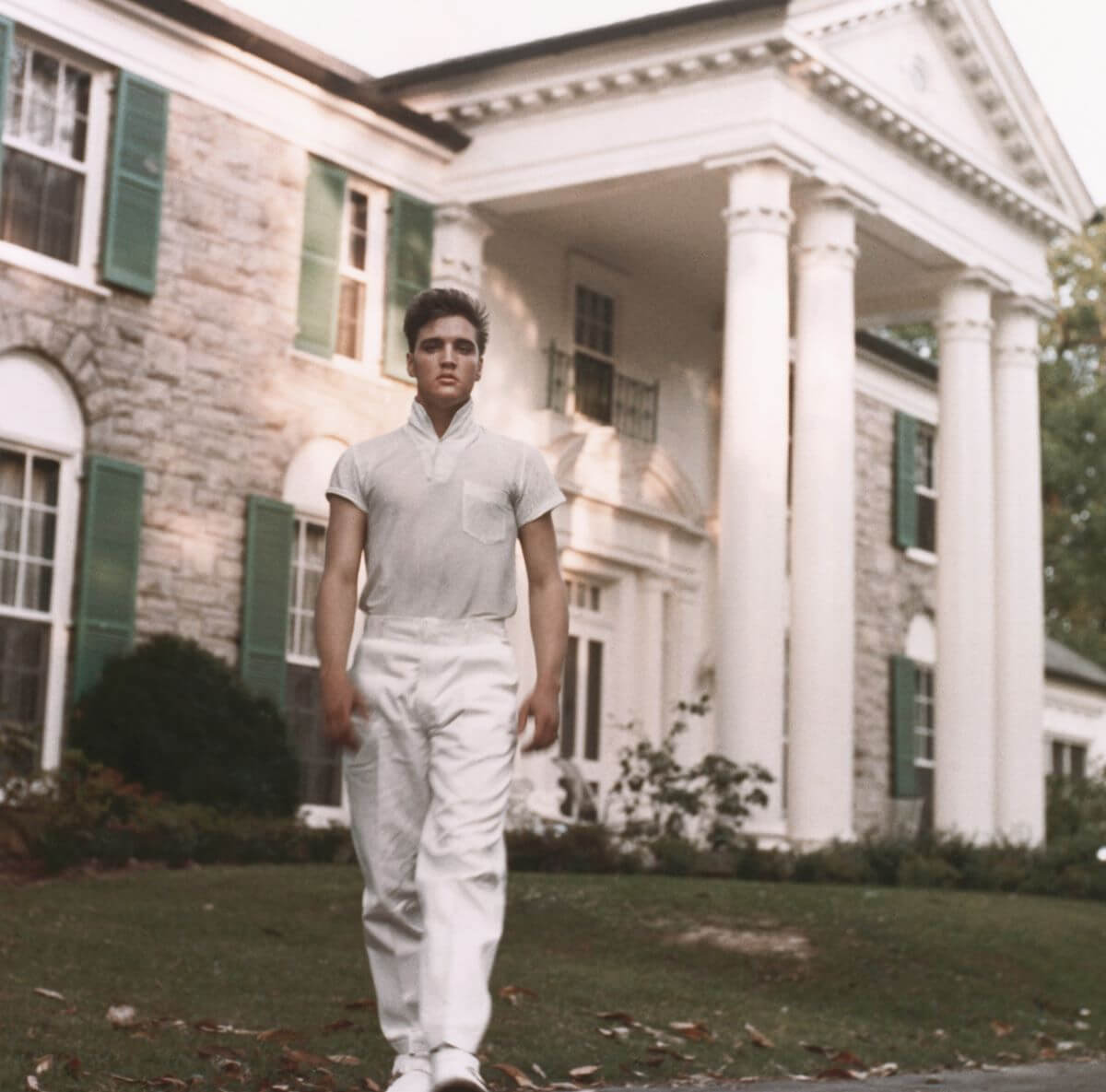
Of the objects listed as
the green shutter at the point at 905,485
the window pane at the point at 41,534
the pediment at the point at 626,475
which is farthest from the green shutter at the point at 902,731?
the window pane at the point at 41,534

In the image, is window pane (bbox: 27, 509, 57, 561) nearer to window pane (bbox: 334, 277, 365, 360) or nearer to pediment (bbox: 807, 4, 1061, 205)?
window pane (bbox: 334, 277, 365, 360)

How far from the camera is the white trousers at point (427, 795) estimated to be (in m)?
5.04

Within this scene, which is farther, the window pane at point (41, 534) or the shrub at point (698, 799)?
the shrub at point (698, 799)

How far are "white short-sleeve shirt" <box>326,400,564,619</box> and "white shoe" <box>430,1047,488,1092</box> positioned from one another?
1.08 m

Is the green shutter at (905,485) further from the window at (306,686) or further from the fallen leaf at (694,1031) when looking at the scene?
the fallen leaf at (694,1031)

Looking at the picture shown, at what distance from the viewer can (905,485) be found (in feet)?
87.8

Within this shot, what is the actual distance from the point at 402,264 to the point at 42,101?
3957 mm

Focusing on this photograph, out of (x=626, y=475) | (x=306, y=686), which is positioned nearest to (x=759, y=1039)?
(x=306, y=686)

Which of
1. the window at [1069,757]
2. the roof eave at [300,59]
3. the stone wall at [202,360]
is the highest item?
the roof eave at [300,59]

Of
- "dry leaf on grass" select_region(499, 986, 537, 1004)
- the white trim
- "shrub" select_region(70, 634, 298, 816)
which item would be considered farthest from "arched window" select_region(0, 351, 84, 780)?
"dry leaf on grass" select_region(499, 986, 537, 1004)

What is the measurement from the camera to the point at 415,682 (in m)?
5.16

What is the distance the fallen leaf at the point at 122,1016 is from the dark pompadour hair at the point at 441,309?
124 inches

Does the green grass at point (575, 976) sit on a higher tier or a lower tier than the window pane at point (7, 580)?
lower

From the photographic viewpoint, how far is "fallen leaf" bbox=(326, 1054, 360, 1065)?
6816mm
